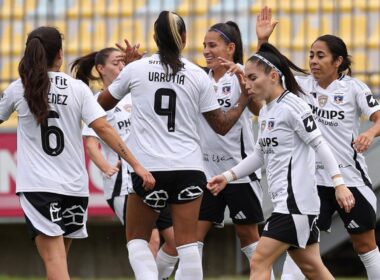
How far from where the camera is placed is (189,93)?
792 cm

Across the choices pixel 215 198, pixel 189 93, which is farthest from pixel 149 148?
pixel 215 198

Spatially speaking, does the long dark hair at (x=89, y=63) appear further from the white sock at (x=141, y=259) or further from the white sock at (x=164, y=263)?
the white sock at (x=141, y=259)

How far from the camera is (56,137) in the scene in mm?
7625

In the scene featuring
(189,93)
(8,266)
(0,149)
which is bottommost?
(8,266)

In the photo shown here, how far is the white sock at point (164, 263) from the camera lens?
377 inches

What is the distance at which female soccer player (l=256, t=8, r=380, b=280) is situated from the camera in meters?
9.02

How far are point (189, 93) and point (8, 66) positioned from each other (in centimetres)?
685

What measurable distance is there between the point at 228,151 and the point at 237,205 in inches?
16.1

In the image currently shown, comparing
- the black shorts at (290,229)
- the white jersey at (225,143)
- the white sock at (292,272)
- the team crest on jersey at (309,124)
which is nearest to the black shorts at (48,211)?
the black shorts at (290,229)

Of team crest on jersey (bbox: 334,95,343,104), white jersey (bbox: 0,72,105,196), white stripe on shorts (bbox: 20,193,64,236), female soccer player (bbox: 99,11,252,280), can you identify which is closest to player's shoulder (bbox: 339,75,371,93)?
team crest on jersey (bbox: 334,95,343,104)

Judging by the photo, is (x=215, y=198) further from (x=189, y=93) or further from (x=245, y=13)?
(x=245, y=13)

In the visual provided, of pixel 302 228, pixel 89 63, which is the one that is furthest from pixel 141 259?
pixel 89 63

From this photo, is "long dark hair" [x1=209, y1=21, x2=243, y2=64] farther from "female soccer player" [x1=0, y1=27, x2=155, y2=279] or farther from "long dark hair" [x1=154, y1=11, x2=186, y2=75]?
"female soccer player" [x1=0, y1=27, x2=155, y2=279]

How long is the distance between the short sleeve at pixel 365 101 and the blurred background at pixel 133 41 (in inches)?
149
